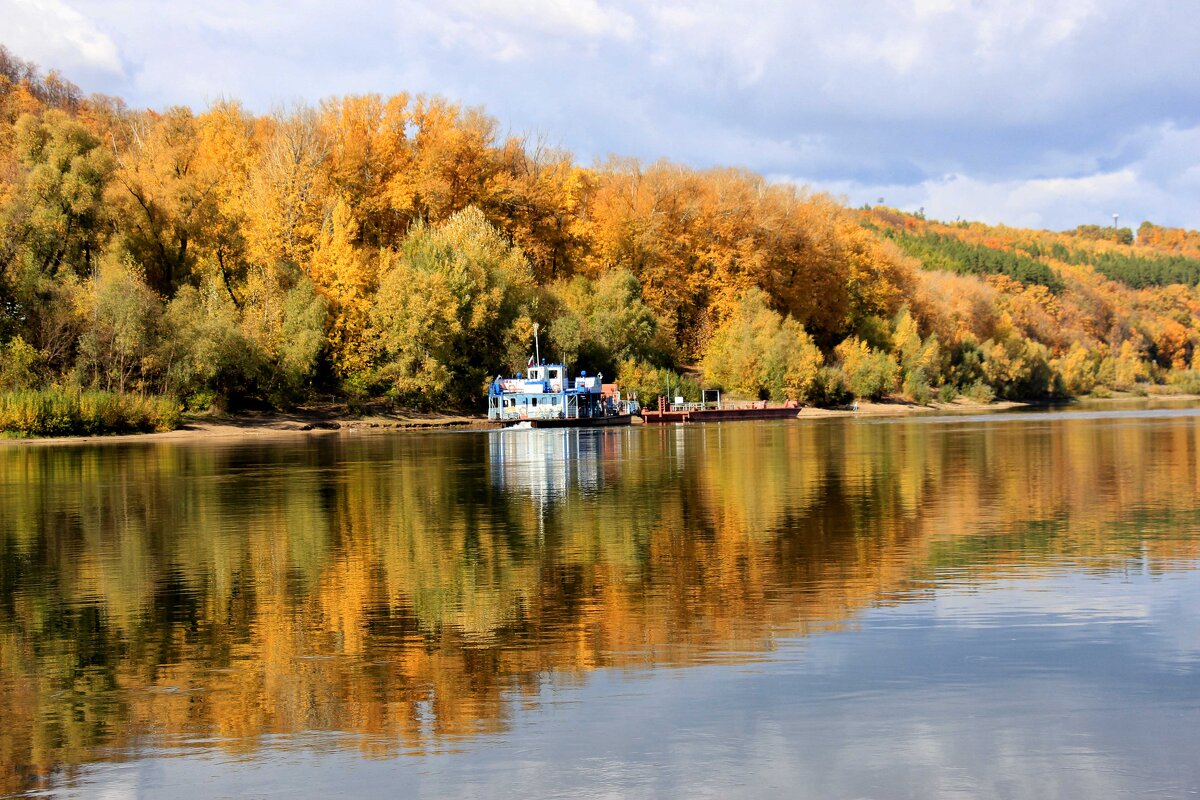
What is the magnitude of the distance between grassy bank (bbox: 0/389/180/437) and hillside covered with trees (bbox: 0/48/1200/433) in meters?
0.14

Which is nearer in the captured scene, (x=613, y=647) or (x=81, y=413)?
(x=613, y=647)

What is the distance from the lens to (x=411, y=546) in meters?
21.6

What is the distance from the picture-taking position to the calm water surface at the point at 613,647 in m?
9.57

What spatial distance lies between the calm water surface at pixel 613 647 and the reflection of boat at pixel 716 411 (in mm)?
62191

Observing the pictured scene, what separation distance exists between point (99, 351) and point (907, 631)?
2595 inches

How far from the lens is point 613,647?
1328cm

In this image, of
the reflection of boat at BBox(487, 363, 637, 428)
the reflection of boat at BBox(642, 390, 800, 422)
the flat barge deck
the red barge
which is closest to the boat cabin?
the reflection of boat at BBox(487, 363, 637, 428)

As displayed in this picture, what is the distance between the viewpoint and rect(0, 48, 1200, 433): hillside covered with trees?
7262cm

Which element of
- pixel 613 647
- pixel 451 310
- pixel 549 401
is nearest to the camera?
pixel 613 647

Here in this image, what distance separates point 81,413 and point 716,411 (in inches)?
1871

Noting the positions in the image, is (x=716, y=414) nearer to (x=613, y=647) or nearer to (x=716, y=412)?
(x=716, y=412)

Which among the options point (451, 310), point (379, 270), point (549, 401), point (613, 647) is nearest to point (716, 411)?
point (549, 401)

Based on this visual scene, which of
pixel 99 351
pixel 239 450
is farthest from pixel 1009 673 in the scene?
pixel 99 351

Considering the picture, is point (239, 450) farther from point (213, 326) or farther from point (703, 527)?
point (703, 527)
